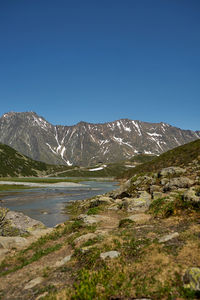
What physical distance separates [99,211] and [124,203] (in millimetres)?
3322

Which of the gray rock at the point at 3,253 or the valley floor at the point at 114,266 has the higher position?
the valley floor at the point at 114,266

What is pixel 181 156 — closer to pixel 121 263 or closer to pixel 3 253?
pixel 3 253

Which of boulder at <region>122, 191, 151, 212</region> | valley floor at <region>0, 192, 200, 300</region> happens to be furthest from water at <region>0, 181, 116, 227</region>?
valley floor at <region>0, 192, 200, 300</region>

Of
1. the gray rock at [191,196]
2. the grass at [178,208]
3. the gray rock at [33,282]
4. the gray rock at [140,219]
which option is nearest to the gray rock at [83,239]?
the gray rock at [33,282]

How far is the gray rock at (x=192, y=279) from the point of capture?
26.0 feet

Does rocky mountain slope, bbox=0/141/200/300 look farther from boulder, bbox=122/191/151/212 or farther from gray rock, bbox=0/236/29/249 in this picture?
boulder, bbox=122/191/151/212

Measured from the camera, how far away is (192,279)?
26.7ft

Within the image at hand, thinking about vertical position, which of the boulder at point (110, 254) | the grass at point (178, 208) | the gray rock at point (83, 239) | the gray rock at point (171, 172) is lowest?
the gray rock at point (83, 239)

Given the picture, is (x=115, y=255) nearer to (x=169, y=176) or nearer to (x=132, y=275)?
(x=132, y=275)

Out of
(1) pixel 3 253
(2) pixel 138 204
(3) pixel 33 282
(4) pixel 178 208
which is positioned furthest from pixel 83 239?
(2) pixel 138 204

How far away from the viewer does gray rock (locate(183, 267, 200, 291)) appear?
7.92 metres

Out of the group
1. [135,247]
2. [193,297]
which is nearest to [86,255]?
[135,247]

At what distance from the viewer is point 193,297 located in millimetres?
7645

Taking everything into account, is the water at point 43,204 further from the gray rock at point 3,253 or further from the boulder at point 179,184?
the boulder at point 179,184
